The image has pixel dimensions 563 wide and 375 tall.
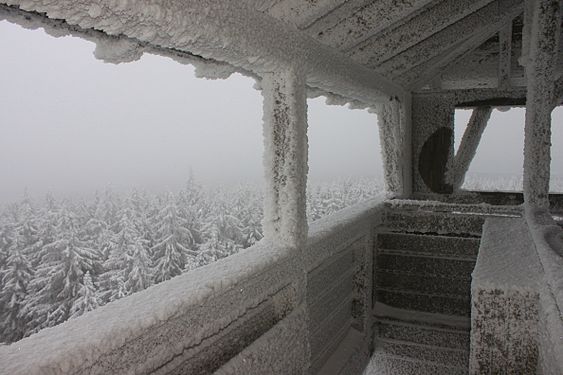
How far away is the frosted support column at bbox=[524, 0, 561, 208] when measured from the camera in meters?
4.67

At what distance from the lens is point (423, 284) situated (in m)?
4.93

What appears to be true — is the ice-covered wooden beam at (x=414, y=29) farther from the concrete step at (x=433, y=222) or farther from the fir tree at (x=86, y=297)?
the fir tree at (x=86, y=297)

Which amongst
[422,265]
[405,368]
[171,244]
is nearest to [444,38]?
[422,265]

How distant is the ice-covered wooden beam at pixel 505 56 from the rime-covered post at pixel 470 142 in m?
1.00

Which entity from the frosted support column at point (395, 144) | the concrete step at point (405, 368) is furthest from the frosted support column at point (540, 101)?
the concrete step at point (405, 368)

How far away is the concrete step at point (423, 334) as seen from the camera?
179 inches

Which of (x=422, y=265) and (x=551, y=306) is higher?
(x=551, y=306)

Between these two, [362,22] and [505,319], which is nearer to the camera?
[505,319]

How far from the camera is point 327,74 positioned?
3.18 metres

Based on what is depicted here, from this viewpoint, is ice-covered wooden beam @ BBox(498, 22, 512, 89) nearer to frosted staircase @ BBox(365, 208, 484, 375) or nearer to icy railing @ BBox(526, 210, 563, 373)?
frosted staircase @ BBox(365, 208, 484, 375)

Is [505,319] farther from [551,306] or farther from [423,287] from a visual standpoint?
[423,287]

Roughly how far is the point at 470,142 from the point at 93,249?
13086 mm

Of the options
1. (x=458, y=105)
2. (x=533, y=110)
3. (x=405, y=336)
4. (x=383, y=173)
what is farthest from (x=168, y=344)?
(x=458, y=105)

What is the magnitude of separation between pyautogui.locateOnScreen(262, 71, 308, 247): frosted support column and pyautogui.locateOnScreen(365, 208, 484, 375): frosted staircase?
96.3 inches
